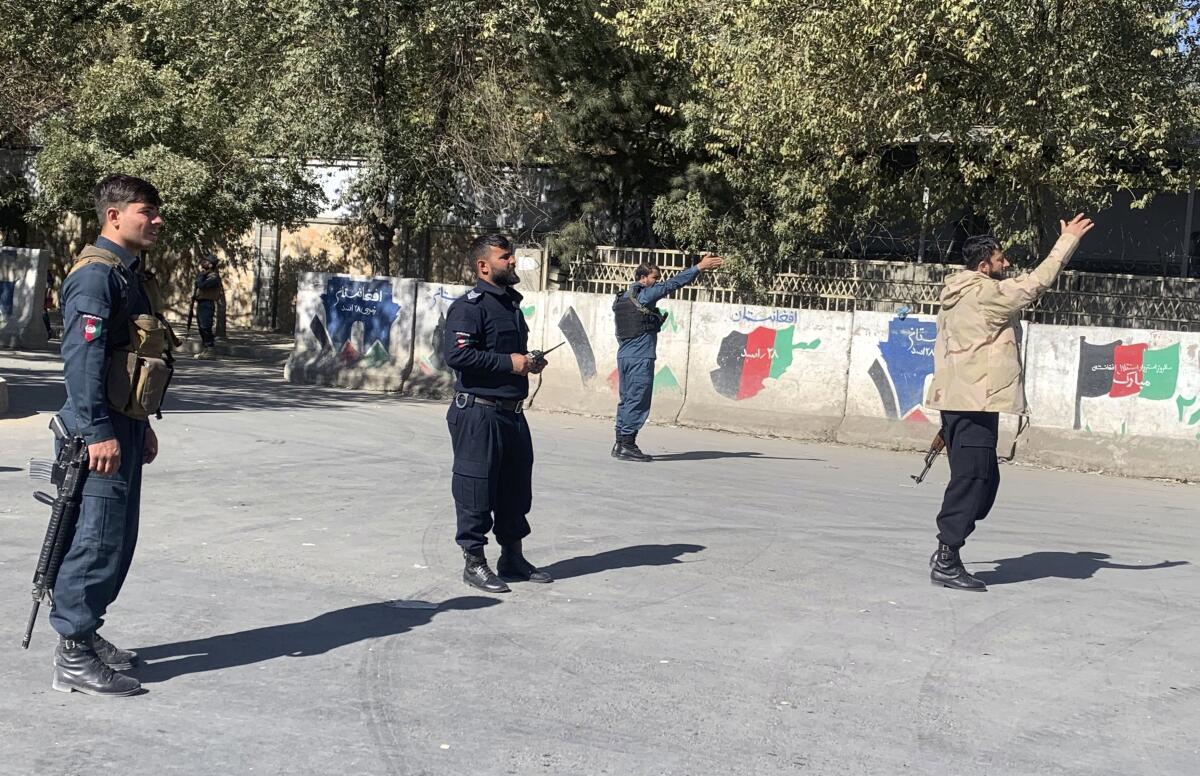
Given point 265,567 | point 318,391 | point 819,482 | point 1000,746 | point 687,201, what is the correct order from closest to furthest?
1. point 1000,746
2. point 265,567
3. point 819,482
4. point 318,391
5. point 687,201

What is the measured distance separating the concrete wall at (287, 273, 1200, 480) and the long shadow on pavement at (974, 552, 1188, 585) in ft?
16.4

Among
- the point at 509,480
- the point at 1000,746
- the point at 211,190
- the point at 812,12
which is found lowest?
the point at 1000,746

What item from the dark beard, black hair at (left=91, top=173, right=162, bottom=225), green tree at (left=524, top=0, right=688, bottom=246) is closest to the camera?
black hair at (left=91, top=173, right=162, bottom=225)

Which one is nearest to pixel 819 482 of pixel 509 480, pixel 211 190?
pixel 509 480

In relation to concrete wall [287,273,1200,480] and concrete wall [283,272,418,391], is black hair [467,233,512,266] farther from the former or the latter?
concrete wall [283,272,418,391]

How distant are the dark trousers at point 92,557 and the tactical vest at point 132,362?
95mm

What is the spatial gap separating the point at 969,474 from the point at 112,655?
443cm

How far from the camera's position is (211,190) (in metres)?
23.3

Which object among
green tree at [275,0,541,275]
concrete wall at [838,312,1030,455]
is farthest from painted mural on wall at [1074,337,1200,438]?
green tree at [275,0,541,275]

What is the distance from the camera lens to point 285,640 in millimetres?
6004

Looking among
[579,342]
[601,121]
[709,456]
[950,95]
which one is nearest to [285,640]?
[709,456]

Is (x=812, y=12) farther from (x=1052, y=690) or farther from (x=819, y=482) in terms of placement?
(x=1052, y=690)

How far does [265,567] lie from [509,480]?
1.41m

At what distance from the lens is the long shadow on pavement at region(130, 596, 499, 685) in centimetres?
→ 555
